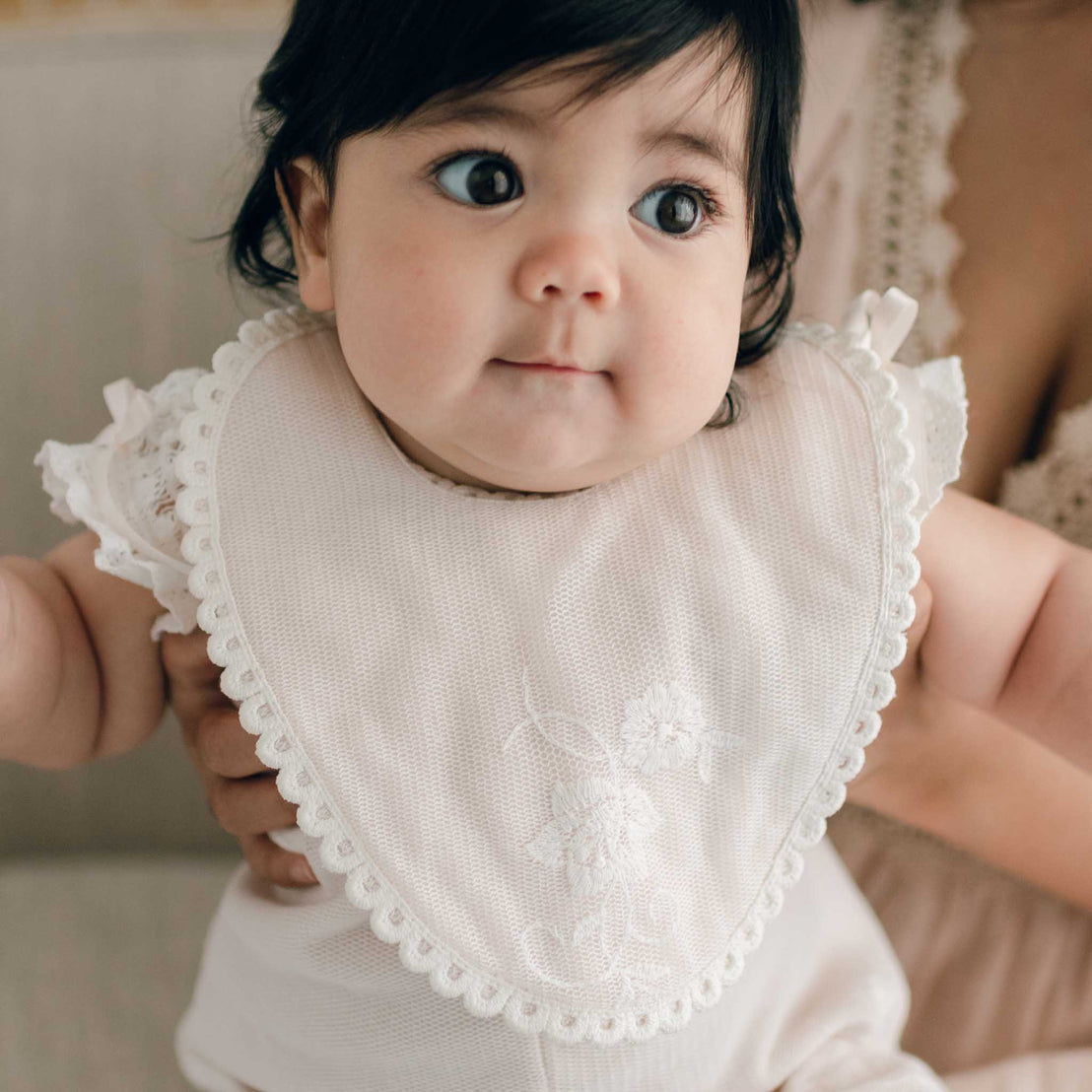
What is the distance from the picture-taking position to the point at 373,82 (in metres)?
0.63

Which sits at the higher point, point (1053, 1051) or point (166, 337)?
point (166, 337)

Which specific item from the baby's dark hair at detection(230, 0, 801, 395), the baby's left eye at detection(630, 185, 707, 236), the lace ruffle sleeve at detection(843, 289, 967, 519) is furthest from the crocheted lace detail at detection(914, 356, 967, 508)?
the baby's left eye at detection(630, 185, 707, 236)

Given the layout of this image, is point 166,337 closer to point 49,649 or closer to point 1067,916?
point 49,649

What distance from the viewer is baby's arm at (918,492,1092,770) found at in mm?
777

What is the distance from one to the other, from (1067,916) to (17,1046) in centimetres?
93

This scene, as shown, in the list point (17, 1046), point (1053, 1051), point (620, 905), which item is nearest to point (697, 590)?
point (620, 905)

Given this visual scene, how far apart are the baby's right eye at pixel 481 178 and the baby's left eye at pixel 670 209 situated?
72 mm

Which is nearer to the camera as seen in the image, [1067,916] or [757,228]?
[757,228]

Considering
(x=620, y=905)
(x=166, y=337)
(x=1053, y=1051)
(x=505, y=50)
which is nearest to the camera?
(x=505, y=50)

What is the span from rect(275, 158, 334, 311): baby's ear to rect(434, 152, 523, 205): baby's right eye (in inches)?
5.1

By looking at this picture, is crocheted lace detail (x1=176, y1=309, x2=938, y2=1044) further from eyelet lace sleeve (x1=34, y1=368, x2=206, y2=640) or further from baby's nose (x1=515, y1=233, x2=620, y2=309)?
baby's nose (x1=515, y1=233, x2=620, y2=309)

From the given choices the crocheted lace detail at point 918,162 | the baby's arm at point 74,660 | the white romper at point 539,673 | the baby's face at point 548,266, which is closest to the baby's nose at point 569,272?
the baby's face at point 548,266

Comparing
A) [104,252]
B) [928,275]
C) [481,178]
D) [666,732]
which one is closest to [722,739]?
[666,732]

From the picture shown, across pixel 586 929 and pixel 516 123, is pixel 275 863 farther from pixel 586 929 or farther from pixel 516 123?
pixel 516 123
